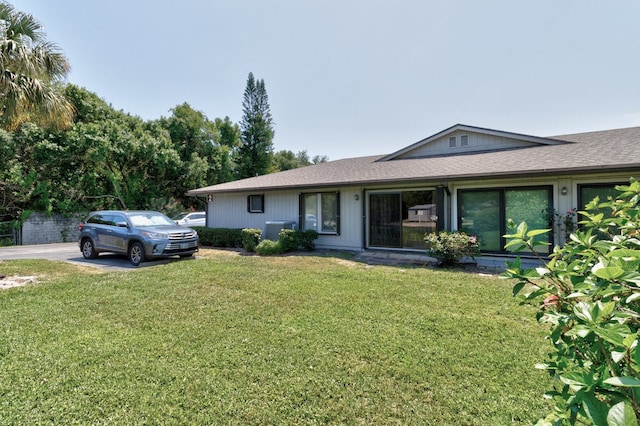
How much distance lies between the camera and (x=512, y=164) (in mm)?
8555

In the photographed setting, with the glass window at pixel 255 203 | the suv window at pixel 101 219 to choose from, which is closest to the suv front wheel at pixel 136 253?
the suv window at pixel 101 219

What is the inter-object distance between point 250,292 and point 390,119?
13.2 metres

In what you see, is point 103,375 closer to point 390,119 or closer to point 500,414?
point 500,414

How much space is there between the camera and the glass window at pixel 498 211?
8250 mm

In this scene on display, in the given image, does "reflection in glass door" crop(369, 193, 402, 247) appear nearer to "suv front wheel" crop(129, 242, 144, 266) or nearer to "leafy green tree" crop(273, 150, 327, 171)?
"suv front wheel" crop(129, 242, 144, 266)

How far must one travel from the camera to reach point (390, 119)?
52.3ft

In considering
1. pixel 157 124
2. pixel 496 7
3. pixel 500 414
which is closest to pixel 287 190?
pixel 496 7

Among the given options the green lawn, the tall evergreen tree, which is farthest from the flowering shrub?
the tall evergreen tree

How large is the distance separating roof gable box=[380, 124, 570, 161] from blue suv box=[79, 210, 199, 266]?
353 inches

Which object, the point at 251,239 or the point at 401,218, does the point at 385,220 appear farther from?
the point at 251,239

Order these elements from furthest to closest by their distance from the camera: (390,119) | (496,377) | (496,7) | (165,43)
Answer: (390,119) → (165,43) → (496,7) → (496,377)

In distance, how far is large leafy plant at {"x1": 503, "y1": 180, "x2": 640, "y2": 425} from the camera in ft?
2.86

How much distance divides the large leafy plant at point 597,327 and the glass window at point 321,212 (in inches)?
380

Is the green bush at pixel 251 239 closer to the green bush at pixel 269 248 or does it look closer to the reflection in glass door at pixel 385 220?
the green bush at pixel 269 248
